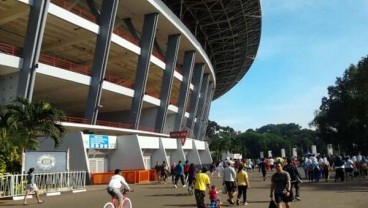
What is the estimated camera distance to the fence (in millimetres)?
19578

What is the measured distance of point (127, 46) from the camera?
36250mm

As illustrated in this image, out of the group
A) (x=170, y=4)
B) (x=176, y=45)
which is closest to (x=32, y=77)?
(x=176, y=45)

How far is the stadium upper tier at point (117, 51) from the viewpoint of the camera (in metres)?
28.4

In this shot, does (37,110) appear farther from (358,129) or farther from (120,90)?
(358,129)

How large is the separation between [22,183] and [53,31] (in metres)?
17.6

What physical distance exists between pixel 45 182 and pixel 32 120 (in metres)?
4.19

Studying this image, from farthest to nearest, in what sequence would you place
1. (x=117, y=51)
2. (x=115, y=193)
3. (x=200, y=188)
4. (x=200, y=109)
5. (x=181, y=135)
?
1. (x=200, y=109)
2. (x=181, y=135)
3. (x=117, y=51)
4. (x=200, y=188)
5. (x=115, y=193)

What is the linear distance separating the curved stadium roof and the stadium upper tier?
15 cm

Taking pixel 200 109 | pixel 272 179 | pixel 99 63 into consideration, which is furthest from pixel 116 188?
pixel 200 109

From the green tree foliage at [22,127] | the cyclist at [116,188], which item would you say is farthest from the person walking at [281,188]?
the green tree foliage at [22,127]

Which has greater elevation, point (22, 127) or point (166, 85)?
point (166, 85)

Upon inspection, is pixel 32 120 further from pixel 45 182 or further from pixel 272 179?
Answer: pixel 272 179

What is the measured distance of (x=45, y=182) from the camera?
22422mm

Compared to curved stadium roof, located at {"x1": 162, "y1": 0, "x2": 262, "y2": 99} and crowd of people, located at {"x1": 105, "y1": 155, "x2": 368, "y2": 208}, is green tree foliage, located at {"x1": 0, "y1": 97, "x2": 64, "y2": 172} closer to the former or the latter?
crowd of people, located at {"x1": 105, "y1": 155, "x2": 368, "y2": 208}
